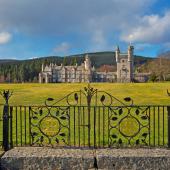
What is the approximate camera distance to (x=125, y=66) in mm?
145125

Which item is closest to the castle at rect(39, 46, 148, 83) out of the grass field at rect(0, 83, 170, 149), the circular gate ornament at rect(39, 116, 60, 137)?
the grass field at rect(0, 83, 170, 149)

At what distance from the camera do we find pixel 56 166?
26.1 feet

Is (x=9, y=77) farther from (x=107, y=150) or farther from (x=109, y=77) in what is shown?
(x=107, y=150)

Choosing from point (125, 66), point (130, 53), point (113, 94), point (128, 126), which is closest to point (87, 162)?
point (128, 126)

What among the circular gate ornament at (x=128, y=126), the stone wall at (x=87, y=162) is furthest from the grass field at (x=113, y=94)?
A: the stone wall at (x=87, y=162)

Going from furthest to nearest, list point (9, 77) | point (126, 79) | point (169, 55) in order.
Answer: point (9, 77) → point (126, 79) → point (169, 55)

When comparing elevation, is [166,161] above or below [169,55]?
below

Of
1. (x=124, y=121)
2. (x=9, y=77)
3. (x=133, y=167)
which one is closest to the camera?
(x=133, y=167)

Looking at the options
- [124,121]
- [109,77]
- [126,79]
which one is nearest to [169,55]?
[126,79]

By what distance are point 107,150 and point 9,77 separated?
15184 cm

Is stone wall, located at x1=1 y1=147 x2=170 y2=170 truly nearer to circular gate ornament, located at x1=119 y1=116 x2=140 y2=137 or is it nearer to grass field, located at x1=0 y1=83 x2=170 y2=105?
circular gate ornament, located at x1=119 y1=116 x2=140 y2=137

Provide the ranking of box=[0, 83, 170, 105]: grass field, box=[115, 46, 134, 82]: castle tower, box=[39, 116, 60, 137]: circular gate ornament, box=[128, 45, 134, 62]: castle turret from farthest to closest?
1. box=[128, 45, 134, 62]: castle turret
2. box=[115, 46, 134, 82]: castle tower
3. box=[0, 83, 170, 105]: grass field
4. box=[39, 116, 60, 137]: circular gate ornament

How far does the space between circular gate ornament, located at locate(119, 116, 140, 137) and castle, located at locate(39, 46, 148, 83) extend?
127555 mm

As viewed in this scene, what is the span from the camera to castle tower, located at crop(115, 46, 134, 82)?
140 metres
